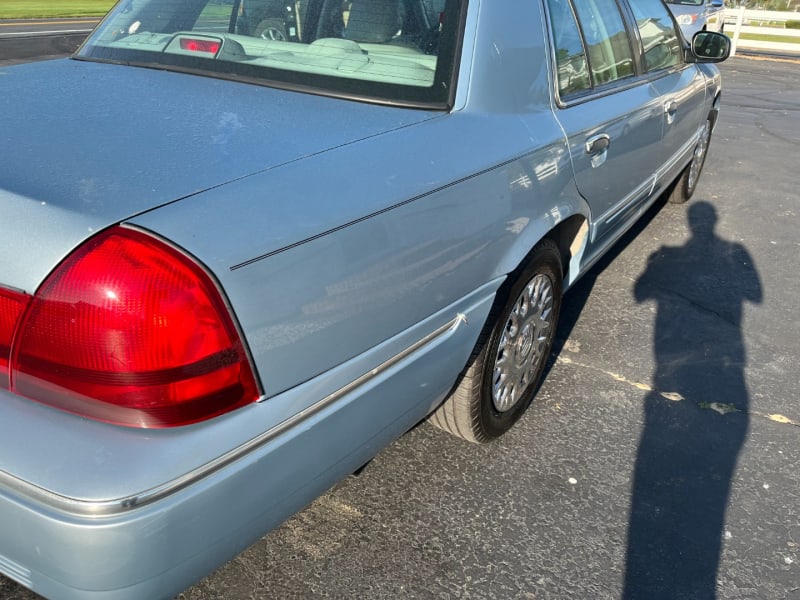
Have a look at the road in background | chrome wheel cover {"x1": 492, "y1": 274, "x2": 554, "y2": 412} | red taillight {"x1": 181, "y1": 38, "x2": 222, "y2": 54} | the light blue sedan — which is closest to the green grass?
the road in background

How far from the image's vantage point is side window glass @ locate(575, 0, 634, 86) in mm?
3139

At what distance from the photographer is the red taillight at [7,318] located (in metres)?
1.50

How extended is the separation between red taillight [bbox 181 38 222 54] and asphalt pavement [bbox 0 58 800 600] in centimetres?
158

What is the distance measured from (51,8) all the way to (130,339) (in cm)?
2939

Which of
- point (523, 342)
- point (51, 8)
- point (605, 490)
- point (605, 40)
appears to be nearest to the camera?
point (605, 490)

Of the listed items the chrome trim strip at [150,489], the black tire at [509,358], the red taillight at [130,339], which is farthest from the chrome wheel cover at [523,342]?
the red taillight at [130,339]

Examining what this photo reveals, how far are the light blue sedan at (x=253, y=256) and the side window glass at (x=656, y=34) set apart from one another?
1.11m

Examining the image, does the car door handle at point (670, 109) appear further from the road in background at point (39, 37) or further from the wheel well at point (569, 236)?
the road in background at point (39, 37)

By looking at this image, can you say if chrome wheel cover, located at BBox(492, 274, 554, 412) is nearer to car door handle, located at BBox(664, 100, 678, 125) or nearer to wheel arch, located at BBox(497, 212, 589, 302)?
wheel arch, located at BBox(497, 212, 589, 302)

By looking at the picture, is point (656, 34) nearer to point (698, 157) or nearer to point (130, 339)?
point (698, 157)

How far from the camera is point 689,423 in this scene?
3.10 m

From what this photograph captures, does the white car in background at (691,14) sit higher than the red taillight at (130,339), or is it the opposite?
the red taillight at (130,339)

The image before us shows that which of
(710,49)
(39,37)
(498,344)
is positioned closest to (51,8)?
(39,37)

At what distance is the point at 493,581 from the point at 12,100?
1.98m
